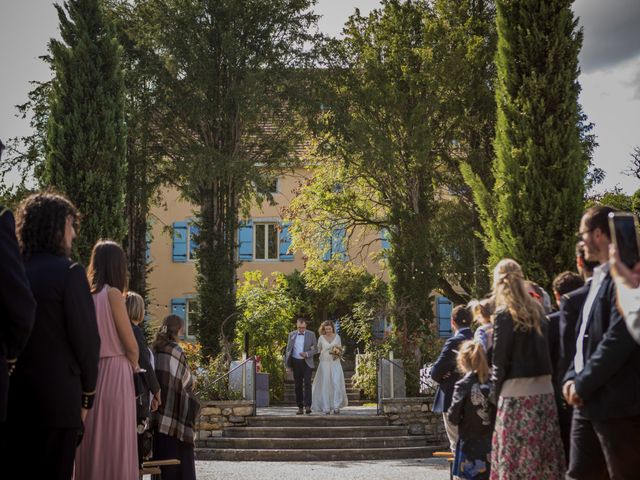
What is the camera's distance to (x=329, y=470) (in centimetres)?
1469

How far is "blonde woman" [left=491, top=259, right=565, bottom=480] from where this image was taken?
6.79 metres

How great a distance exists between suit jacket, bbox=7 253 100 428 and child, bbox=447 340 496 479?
3.72 metres

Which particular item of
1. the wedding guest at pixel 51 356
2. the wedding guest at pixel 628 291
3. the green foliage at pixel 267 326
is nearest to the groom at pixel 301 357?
the green foliage at pixel 267 326

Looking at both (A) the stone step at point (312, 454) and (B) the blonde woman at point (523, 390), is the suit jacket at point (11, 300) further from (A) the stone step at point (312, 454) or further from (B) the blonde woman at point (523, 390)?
(A) the stone step at point (312, 454)

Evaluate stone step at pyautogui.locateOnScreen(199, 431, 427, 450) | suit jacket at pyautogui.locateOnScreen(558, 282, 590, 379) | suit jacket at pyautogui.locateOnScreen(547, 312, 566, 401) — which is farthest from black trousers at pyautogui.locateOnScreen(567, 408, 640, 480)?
stone step at pyautogui.locateOnScreen(199, 431, 427, 450)

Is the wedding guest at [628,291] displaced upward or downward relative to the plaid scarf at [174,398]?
upward

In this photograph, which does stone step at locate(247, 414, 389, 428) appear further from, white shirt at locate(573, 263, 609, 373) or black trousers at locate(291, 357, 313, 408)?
white shirt at locate(573, 263, 609, 373)

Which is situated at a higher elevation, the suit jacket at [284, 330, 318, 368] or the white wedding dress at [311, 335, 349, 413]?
the suit jacket at [284, 330, 318, 368]

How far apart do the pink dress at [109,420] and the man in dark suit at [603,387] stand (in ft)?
10.1

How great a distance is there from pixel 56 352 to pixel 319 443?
12.7 meters

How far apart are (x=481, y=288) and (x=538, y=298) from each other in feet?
51.2

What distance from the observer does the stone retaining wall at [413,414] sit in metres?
18.7

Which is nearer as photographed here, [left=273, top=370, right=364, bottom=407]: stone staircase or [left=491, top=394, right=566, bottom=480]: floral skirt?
[left=491, top=394, right=566, bottom=480]: floral skirt

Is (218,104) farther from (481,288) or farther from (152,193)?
(481,288)
